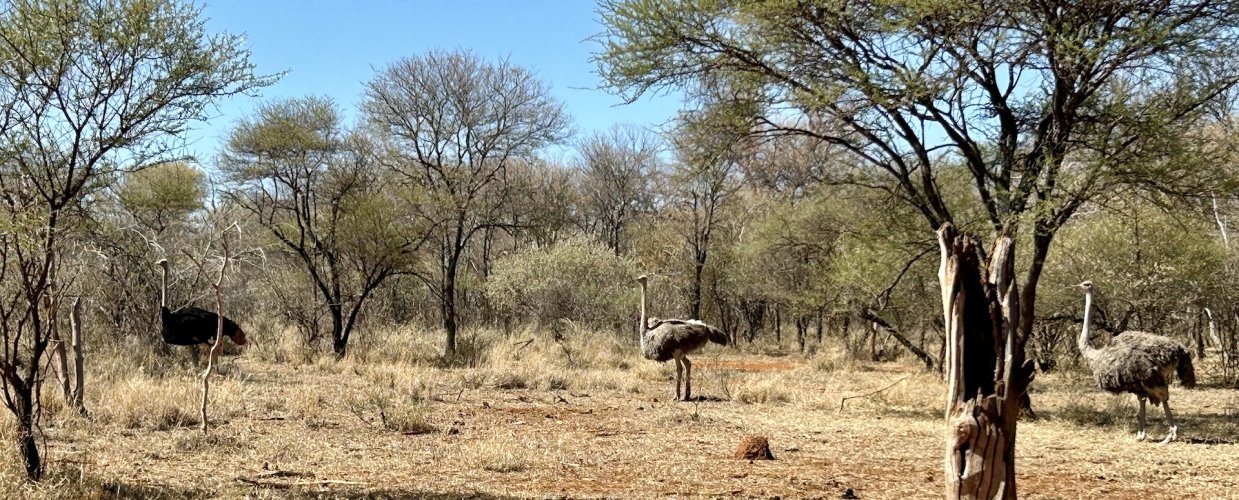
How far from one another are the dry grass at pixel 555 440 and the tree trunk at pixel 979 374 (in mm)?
2571

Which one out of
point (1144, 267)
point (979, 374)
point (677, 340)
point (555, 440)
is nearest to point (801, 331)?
point (1144, 267)

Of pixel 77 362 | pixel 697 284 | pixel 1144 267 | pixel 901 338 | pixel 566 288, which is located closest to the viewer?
pixel 77 362

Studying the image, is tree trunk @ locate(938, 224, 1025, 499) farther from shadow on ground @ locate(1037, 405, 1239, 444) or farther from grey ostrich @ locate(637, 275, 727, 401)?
grey ostrich @ locate(637, 275, 727, 401)

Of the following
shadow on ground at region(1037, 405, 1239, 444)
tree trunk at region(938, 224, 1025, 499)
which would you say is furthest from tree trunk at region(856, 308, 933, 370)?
tree trunk at region(938, 224, 1025, 499)

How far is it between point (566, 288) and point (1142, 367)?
15.1 meters

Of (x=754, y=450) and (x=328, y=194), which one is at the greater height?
(x=328, y=194)

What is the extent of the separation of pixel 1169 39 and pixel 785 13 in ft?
11.5

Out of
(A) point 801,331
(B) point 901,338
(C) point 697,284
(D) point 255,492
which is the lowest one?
(D) point 255,492

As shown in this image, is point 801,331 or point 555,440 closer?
point 555,440

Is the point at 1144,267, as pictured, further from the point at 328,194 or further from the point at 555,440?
the point at 328,194

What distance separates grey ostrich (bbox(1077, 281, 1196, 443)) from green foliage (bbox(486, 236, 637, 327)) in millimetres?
13734

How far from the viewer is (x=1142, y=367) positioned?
28.7ft

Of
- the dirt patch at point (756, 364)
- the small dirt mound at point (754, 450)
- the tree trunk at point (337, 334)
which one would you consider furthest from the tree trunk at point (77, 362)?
the dirt patch at point (756, 364)

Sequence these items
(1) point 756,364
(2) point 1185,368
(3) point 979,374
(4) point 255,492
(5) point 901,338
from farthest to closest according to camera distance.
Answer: (1) point 756,364
(5) point 901,338
(2) point 1185,368
(4) point 255,492
(3) point 979,374
